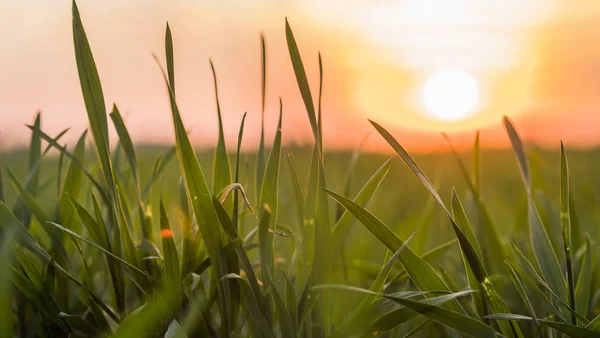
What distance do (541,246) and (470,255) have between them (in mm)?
146

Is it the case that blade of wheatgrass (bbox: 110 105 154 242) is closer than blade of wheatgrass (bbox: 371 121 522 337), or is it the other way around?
blade of wheatgrass (bbox: 371 121 522 337)

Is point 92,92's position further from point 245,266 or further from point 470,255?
point 470,255

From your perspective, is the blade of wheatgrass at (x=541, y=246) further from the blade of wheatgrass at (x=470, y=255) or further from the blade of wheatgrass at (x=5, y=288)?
the blade of wheatgrass at (x=5, y=288)

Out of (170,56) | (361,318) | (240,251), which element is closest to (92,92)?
(170,56)

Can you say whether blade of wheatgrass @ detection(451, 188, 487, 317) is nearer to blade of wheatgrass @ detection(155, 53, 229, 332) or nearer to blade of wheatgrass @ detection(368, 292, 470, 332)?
blade of wheatgrass @ detection(368, 292, 470, 332)

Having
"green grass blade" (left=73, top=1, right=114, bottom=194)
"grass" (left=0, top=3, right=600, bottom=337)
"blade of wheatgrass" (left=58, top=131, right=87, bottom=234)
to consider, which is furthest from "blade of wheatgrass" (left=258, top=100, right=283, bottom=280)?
"blade of wheatgrass" (left=58, top=131, right=87, bottom=234)

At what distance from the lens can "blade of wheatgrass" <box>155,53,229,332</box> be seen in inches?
17.2

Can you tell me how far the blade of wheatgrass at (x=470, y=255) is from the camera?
0.42 metres

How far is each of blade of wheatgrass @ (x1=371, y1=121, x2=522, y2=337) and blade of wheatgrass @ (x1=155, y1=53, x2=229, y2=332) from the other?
136 millimetres

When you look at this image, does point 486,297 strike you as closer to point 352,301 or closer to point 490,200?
point 352,301

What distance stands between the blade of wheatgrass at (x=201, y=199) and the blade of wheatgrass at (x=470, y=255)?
0.45ft

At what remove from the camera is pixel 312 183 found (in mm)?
479

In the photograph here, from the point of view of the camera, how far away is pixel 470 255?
42 cm

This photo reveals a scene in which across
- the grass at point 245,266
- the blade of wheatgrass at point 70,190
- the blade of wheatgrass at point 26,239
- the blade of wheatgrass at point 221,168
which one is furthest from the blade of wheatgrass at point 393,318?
the blade of wheatgrass at point 70,190
